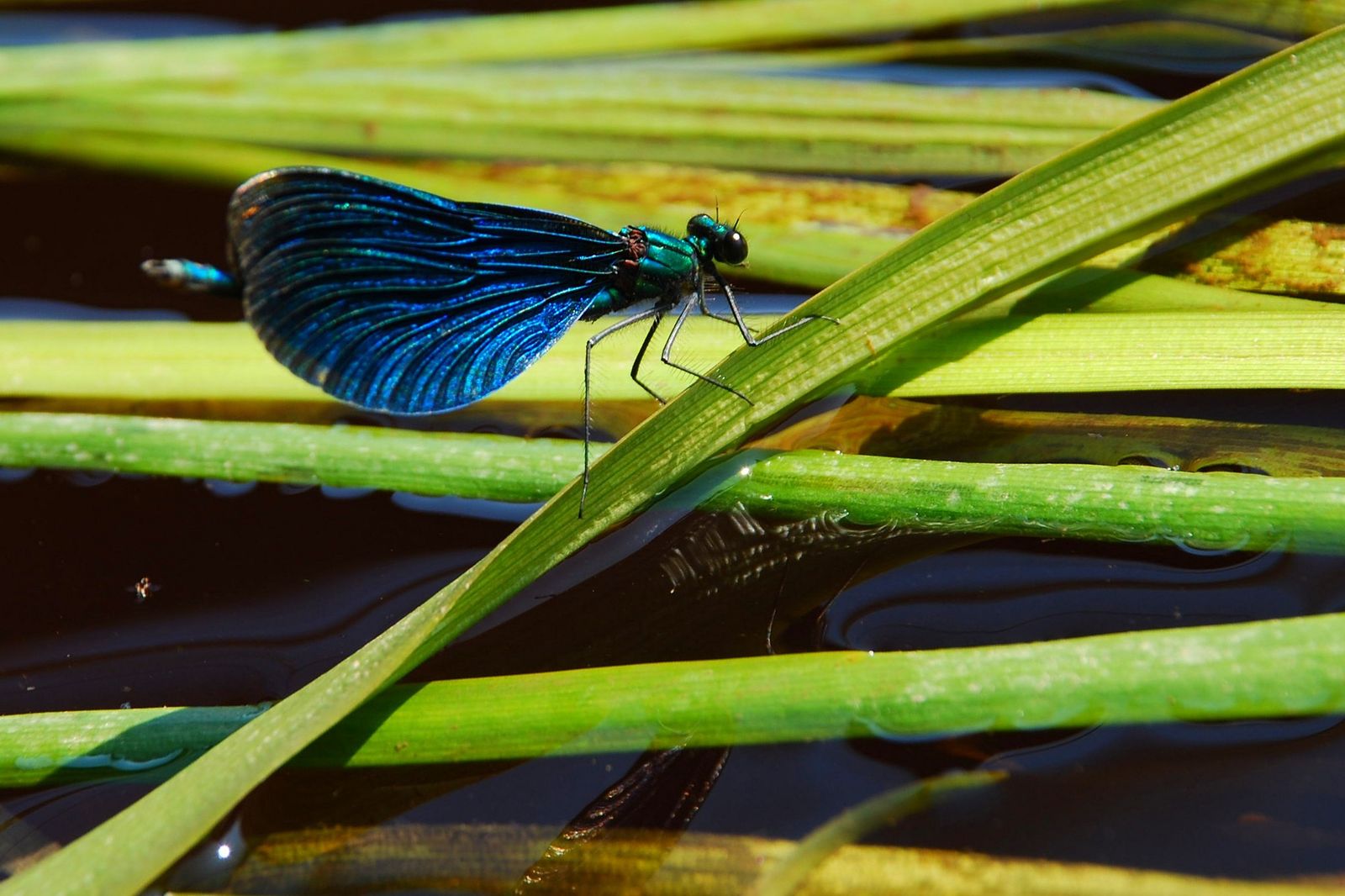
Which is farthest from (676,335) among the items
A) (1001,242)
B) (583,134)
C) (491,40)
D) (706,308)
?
(491,40)

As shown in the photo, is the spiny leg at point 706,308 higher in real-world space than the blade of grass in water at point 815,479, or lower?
higher

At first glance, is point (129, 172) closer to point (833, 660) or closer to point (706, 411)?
point (706, 411)

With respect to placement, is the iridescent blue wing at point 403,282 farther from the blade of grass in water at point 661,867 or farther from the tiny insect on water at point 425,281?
the blade of grass in water at point 661,867

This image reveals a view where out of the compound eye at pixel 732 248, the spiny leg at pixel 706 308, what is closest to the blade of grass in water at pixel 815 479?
the spiny leg at pixel 706 308

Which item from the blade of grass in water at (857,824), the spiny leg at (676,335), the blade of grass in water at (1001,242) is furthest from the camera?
the spiny leg at (676,335)

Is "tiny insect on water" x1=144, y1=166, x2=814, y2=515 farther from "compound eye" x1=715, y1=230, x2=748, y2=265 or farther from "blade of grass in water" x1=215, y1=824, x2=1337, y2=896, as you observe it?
"blade of grass in water" x1=215, y1=824, x2=1337, y2=896

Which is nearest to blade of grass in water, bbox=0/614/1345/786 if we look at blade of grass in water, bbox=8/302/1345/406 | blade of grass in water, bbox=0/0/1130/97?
blade of grass in water, bbox=8/302/1345/406

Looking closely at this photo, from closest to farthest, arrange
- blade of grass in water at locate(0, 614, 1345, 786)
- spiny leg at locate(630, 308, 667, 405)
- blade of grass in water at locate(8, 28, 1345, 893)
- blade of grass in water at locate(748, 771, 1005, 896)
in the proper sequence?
blade of grass in water at locate(0, 614, 1345, 786), blade of grass in water at locate(748, 771, 1005, 896), blade of grass in water at locate(8, 28, 1345, 893), spiny leg at locate(630, 308, 667, 405)

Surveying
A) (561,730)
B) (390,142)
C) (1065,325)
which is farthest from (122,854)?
(390,142)
